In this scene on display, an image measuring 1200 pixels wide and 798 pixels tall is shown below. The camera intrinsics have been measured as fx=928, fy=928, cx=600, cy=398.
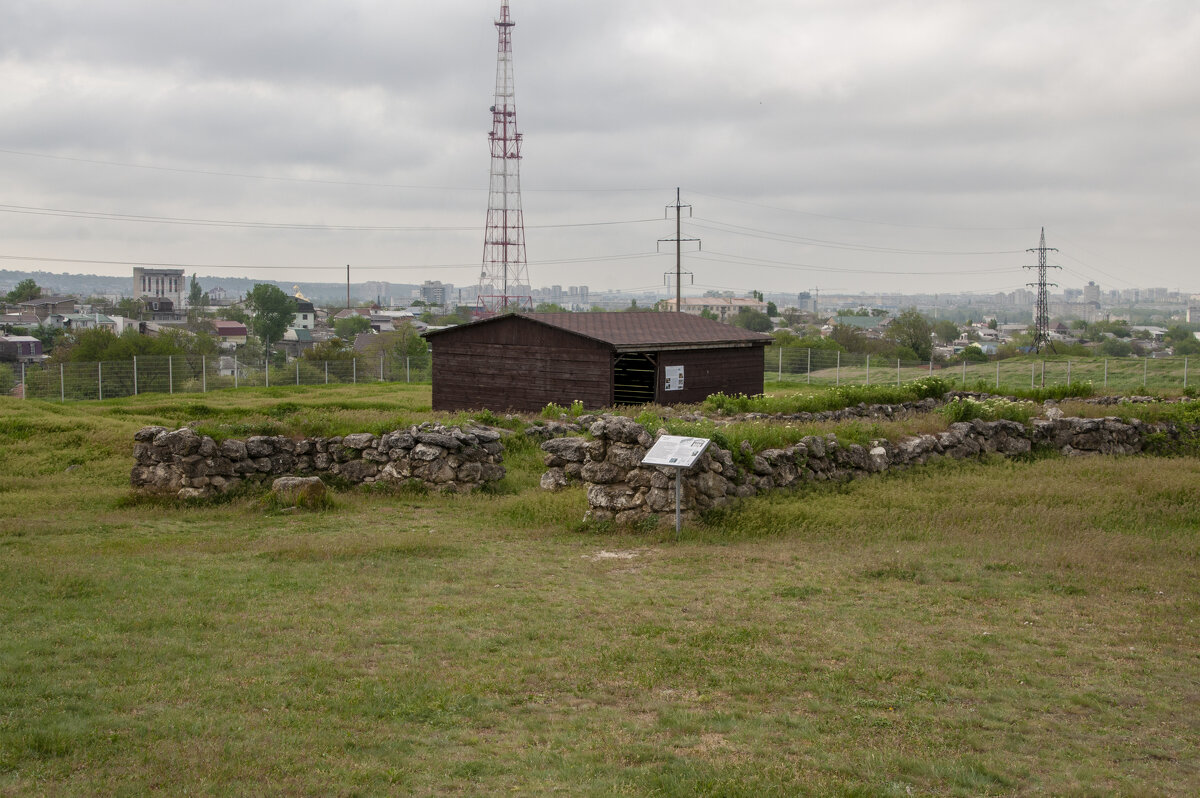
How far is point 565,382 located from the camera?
2616 centimetres

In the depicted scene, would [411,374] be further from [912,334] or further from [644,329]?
[912,334]

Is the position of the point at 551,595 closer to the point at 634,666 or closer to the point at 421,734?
the point at 634,666

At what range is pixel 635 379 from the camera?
29125mm

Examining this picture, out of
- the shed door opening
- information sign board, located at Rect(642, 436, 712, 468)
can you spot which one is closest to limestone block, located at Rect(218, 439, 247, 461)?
information sign board, located at Rect(642, 436, 712, 468)

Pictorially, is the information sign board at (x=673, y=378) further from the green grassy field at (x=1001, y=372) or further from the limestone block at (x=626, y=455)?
the green grassy field at (x=1001, y=372)

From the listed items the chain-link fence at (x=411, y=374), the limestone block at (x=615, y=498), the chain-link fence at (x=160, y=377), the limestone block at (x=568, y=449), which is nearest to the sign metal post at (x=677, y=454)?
the limestone block at (x=615, y=498)

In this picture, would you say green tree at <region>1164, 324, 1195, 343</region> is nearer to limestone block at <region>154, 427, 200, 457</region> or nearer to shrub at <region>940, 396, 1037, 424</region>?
shrub at <region>940, 396, 1037, 424</region>

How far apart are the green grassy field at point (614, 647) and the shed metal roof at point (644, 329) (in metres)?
12.3

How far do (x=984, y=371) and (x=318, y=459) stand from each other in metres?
39.6

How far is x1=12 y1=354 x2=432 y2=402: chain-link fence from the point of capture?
35.8m

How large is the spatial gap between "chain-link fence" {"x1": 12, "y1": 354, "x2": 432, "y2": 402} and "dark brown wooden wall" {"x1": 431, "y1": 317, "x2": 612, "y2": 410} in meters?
15.3

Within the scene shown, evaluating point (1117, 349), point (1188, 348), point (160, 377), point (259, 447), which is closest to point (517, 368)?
point (259, 447)

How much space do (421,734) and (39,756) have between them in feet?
7.19

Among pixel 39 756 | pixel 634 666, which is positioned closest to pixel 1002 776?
pixel 634 666
